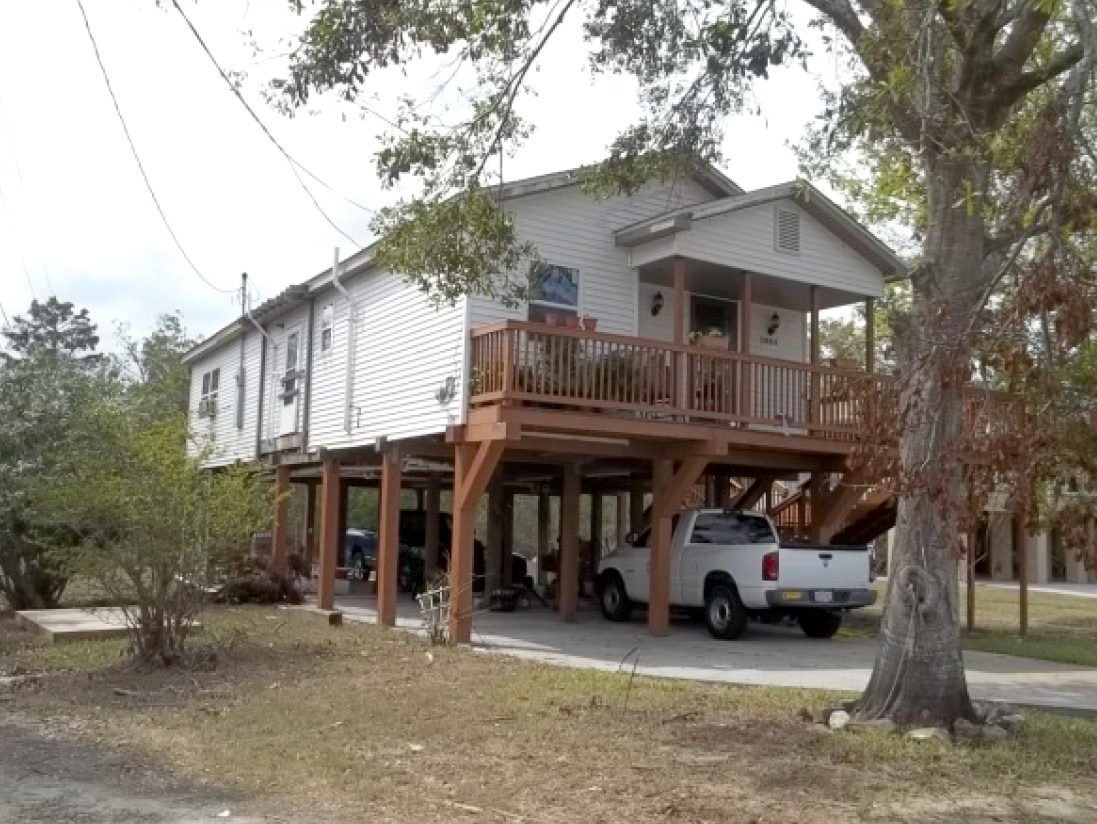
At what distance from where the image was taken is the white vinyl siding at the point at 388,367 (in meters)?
15.8

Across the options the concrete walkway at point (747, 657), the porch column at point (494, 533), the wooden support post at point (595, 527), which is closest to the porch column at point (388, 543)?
the concrete walkway at point (747, 657)

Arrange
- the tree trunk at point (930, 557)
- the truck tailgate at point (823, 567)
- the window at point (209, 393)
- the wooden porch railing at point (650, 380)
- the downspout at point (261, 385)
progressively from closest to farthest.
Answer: the tree trunk at point (930, 557)
the wooden porch railing at point (650, 380)
the truck tailgate at point (823, 567)
the downspout at point (261, 385)
the window at point (209, 393)

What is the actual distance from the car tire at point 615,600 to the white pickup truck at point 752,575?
16.7 inches

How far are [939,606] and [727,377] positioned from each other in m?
7.58

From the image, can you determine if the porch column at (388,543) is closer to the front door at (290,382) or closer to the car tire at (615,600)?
the car tire at (615,600)

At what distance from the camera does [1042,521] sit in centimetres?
712

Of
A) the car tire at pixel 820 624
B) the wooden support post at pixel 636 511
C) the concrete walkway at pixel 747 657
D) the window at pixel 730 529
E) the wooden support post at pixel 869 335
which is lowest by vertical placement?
the concrete walkway at pixel 747 657

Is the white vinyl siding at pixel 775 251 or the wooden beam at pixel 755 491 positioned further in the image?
the wooden beam at pixel 755 491

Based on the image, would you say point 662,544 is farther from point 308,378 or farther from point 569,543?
point 308,378

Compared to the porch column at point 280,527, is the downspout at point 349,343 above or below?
above

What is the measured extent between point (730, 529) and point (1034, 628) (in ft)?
23.7

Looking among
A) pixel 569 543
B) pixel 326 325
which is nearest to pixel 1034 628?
pixel 569 543

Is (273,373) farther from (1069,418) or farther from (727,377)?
(1069,418)

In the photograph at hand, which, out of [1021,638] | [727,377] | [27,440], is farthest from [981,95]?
[27,440]
